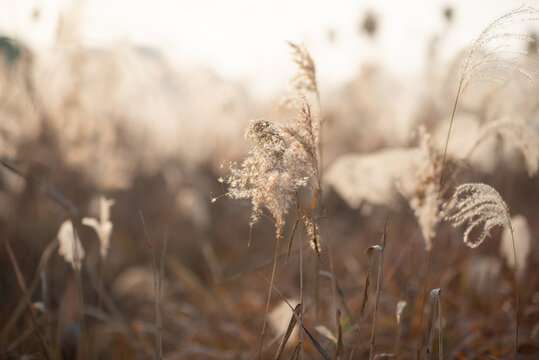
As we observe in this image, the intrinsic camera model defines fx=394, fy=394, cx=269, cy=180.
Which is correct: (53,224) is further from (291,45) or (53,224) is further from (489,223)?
(489,223)

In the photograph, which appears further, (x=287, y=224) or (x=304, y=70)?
(x=287, y=224)

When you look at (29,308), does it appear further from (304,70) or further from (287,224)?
(287,224)

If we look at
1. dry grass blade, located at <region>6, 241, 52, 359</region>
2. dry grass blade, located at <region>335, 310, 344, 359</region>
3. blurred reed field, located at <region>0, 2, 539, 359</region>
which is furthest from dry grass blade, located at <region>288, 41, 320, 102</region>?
dry grass blade, located at <region>6, 241, 52, 359</region>

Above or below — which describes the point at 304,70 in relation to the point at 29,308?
above

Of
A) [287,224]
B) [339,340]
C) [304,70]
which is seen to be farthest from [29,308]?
[287,224]

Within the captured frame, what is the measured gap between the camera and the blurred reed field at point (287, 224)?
3.52 feet

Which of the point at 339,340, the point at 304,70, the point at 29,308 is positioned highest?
the point at 304,70

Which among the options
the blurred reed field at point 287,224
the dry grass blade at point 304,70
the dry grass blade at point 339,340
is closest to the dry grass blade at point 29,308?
the blurred reed field at point 287,224

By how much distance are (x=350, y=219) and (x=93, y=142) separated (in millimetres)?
2958

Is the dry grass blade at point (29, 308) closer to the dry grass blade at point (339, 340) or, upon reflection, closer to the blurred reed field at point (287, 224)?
the blurred reed field at point (287, 224)

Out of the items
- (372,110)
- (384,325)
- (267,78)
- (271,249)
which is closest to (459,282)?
(384,325)

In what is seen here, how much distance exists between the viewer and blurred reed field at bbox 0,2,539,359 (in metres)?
1.07

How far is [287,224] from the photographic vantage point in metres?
3.62

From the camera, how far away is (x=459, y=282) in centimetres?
271
